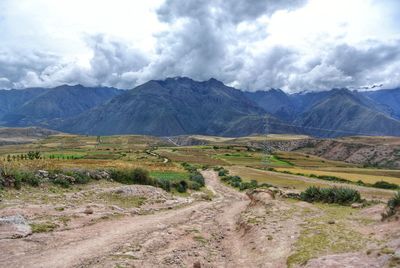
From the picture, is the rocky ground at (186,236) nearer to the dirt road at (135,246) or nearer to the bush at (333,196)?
the dirt road at (135,246)

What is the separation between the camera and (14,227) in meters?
24.3

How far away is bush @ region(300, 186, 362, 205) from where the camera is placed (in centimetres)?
4128

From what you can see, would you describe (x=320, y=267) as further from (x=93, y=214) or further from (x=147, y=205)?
(x=147, y=205)

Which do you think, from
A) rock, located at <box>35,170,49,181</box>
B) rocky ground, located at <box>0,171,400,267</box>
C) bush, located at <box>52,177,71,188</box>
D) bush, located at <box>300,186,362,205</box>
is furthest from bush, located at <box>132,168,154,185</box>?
bush, located at <box>300,186,362,205</box>

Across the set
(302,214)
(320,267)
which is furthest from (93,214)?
(320,267)

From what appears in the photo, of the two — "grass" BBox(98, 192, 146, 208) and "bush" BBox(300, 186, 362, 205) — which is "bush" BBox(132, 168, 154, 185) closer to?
"grass" BBox(98, 192, 146, 208)

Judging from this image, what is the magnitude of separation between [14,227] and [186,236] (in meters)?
10.7

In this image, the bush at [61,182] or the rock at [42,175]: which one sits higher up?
the rock at [42,175]

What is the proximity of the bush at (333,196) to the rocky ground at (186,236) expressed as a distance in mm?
3455

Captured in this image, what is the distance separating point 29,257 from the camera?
20.3 meters

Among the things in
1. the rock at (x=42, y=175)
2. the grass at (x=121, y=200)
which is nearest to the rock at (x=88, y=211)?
the grass at (x=121, y=200)

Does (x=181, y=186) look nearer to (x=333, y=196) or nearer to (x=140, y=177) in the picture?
(x=140, y=177)

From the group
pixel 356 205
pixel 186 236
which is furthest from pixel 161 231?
pixel 356 205

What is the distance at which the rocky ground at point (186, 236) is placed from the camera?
20.1 m
